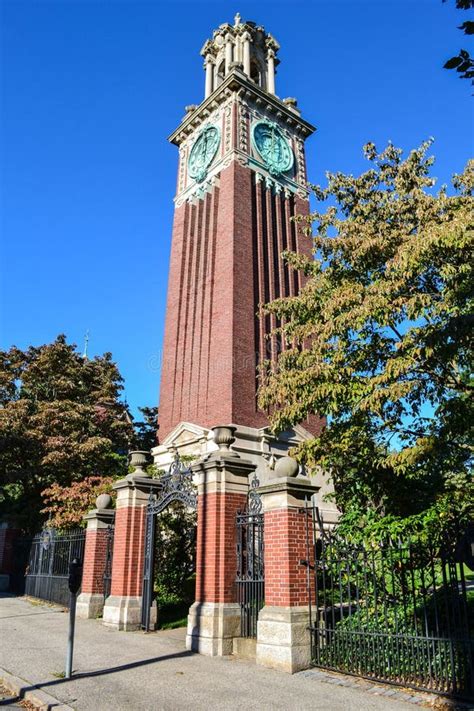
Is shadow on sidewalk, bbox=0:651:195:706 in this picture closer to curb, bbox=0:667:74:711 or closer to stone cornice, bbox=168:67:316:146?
curb, bbox=0:667:74:711

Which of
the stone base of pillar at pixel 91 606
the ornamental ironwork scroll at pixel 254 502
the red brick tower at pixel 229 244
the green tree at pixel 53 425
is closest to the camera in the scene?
the ornamental ironwork scroll at pixel 254 502

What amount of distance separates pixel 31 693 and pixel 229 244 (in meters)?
19.7

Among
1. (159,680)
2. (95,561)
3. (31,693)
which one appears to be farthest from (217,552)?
(95,561)

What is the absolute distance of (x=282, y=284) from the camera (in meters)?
25.0

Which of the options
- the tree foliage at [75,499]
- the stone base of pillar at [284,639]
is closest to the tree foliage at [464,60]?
the stone base of pillar at [284,639]

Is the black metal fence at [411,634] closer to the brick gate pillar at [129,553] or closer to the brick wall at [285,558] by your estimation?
the brick wall at [285,558]

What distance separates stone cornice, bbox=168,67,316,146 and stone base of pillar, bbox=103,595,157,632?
2420 cm

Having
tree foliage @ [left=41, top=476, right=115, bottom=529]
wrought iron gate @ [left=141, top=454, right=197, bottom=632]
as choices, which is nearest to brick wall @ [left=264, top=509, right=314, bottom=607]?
wrought iron gate @ [left=141, top=454, right=197, bottom=632]

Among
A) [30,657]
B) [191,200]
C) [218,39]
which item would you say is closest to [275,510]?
[30,657]

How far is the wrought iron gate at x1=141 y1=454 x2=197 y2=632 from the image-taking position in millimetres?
10453

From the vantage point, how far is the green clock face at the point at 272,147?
26.9 metres

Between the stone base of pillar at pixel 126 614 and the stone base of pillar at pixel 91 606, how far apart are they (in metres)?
1.61

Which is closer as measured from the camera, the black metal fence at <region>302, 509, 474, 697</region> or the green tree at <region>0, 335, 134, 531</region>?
the black metal fence at <region>302, 509, 474, 697</region>

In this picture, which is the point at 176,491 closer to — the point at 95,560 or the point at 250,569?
the point at 250,569
